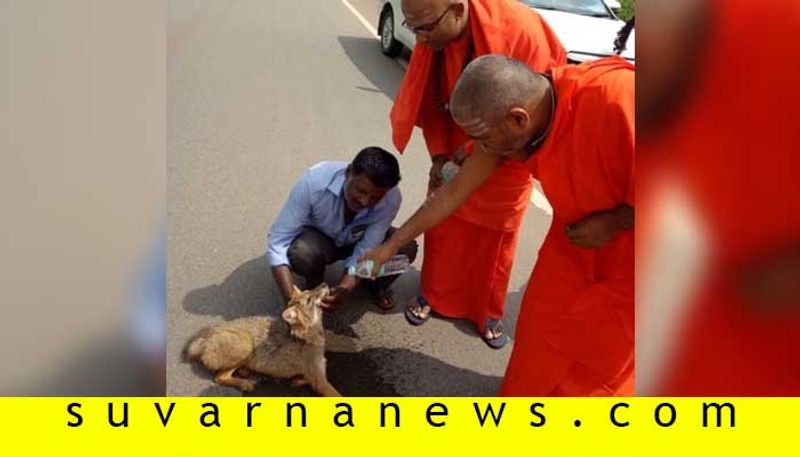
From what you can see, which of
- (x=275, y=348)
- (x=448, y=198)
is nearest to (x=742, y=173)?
(x=448, y=198)

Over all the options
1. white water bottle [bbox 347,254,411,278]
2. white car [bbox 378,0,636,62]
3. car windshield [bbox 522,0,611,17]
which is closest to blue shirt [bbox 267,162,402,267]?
white water bottle [bbox 347,254,411,278]

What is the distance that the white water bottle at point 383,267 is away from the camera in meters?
2.43

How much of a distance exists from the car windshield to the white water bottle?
187 inches

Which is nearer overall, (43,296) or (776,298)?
(43,296)

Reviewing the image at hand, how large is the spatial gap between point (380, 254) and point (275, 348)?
0.65 meters

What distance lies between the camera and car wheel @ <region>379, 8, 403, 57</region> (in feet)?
27.6

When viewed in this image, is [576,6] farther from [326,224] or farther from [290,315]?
[290,315]

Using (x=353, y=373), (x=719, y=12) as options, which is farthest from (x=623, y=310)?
(x=353, y=373)

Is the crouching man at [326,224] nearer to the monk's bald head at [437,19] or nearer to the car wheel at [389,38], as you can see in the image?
the monk's bald head at [437,19]

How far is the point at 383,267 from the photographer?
2.68 metres

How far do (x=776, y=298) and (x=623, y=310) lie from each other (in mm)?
725

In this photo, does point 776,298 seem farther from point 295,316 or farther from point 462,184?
point 295,316

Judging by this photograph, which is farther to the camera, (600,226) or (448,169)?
(448,169)

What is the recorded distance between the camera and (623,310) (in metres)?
2.01
